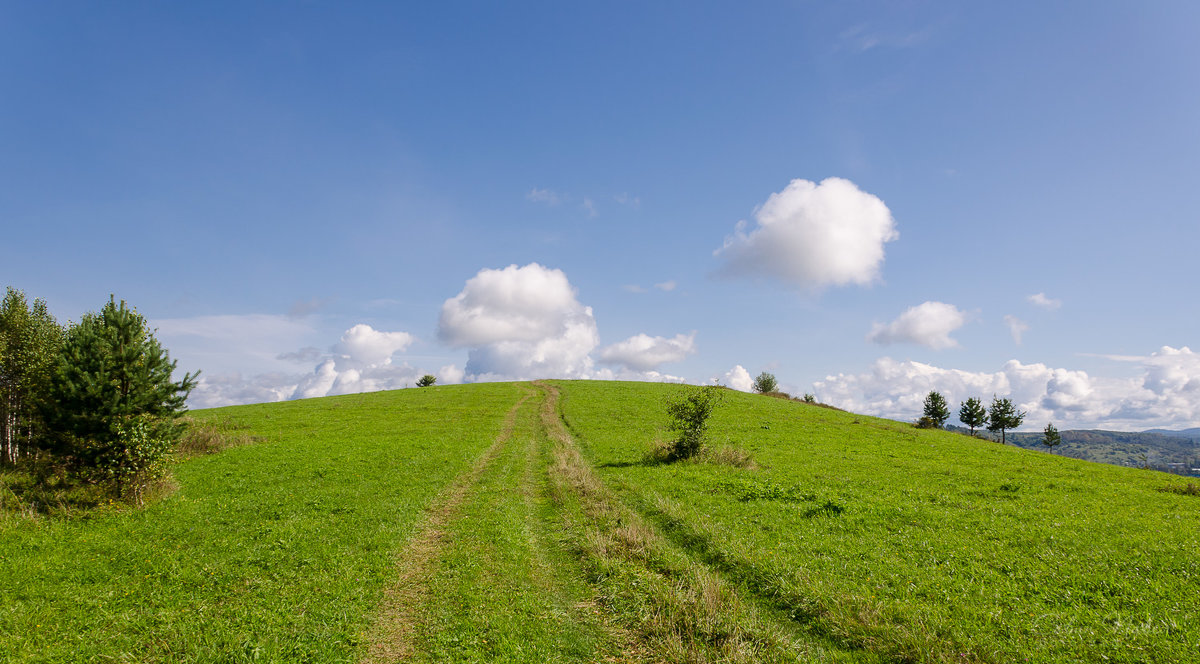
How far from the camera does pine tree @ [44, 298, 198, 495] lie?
19.4 m

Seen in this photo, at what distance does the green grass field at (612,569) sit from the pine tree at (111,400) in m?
2.50

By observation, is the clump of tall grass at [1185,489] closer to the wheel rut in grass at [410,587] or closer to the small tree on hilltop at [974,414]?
the wheel rut in grass at [410,587]

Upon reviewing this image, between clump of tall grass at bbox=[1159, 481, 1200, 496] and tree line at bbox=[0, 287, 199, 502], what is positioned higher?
tree line at bbox=[0, 287, 199, 502]

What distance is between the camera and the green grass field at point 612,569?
939 centimetres

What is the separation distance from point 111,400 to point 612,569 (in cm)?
2151

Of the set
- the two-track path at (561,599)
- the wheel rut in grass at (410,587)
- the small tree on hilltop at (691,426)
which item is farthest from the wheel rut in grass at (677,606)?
the small tree on hilltop at (691,426)

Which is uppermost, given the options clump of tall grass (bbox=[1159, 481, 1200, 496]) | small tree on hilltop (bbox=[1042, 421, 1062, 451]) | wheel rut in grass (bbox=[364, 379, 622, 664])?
wheel rut in grass (bbox=[364, 379, 622, 664])

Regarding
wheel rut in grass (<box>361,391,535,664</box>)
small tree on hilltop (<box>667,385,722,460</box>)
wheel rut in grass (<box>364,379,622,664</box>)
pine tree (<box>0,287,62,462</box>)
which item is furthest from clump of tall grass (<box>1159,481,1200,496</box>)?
pine tree (<box>0,287,62,462</box>)

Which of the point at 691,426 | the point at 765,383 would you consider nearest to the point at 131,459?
the point at 691,426

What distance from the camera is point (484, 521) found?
57.7ft

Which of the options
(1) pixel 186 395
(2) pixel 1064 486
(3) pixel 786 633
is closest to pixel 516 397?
(1) pixel 186 395

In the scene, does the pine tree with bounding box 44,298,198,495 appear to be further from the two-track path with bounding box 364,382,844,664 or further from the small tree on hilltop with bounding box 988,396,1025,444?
the small tree on hilltop with bounding box 988,396,1025,444

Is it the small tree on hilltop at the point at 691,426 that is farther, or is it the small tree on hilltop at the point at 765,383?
the small tree on hilltop at the point at 765,383

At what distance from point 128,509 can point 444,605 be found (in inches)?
658
